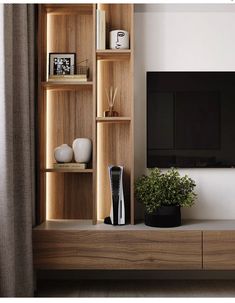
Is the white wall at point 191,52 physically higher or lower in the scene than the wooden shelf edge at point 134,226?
higher

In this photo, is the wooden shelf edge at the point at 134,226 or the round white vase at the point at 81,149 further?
the round white vase at the point at 81,149

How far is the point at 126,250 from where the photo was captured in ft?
7.36

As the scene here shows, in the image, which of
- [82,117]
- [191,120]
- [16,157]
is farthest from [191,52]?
[16,157]

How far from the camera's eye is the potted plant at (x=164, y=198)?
91.4 inches

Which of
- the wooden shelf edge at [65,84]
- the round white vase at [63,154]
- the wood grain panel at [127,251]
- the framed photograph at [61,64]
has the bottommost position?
the wood grain panel at [127,251]

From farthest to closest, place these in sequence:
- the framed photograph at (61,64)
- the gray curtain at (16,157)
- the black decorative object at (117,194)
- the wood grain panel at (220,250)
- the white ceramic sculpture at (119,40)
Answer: the framed photograph at (61,64) → the white ceramic sculpture at (119,40) → the black decorative object at (117,194) → the wood grain panel at (220,250) → the gray curtain at (16,157)

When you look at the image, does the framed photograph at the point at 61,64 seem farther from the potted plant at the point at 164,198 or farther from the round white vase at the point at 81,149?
the potted plant at the point at 164,198

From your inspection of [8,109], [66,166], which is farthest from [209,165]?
[8,109]

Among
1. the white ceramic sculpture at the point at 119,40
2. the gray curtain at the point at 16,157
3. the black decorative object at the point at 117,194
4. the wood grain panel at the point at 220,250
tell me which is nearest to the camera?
the gray curtain at the point at 16,157

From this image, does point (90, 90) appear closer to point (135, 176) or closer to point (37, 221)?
point (135, 176)

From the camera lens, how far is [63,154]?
2521 millimetres

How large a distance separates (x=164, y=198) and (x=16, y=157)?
1022mm

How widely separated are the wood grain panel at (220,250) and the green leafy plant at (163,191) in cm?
29

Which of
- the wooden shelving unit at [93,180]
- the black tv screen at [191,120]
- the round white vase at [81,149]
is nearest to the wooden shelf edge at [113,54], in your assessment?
the wooden shelving unit at [93,180]
